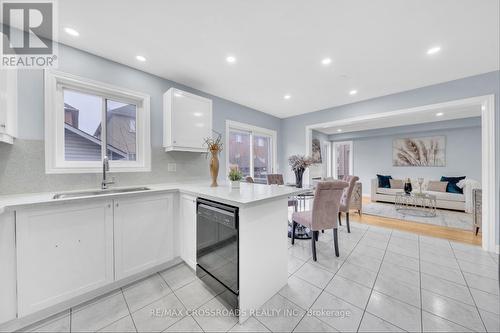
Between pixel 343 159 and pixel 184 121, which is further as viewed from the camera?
pixel 343 159

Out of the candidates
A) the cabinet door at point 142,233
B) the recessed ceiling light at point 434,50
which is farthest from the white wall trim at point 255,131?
the recessed ceiling light at point 434,50

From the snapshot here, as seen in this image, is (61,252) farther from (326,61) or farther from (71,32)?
(326,61)

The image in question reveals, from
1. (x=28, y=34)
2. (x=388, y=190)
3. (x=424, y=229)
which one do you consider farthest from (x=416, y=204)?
(x=28, y=34)

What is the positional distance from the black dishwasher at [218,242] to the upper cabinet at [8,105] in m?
1.69

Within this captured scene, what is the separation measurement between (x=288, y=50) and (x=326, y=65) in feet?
2.24

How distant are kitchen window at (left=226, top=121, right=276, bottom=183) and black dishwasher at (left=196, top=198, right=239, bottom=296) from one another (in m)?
1.92

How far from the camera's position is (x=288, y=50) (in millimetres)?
2162

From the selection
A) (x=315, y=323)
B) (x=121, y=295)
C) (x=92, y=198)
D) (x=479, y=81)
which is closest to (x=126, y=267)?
(x=121, y=295)

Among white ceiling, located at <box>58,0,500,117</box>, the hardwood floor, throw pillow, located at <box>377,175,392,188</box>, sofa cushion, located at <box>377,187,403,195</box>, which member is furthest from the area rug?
white ceiling, located at <box>58,0,500,117</box>

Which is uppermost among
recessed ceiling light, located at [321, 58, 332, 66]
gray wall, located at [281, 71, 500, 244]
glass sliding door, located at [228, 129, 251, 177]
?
recessed ceiling light, located at [321, 58, 332, 66]

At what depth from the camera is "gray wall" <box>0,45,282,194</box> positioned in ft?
5.65

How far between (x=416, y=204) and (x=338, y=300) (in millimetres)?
5042

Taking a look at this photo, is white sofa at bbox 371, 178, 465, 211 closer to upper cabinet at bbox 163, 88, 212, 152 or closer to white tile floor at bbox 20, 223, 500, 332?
white tile floor at bbox 20, 223, 500, 332

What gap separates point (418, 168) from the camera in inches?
230
